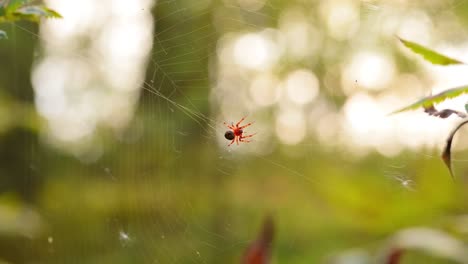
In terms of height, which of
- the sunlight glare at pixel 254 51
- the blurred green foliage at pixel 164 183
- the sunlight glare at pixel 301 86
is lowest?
the blurred green foliage at pixel 164 183


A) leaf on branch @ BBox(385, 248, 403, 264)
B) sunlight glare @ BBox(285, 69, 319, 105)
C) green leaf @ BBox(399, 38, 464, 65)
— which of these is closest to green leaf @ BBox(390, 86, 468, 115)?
green leaf @ BBox(399, 38, 464, 65)

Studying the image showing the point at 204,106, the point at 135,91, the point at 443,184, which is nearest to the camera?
the point at 443,184

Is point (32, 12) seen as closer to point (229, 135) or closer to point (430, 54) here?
point (430, 54)

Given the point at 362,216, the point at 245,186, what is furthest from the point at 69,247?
the point at 362,216

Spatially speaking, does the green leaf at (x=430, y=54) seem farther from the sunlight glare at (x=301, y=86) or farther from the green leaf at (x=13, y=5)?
the sunlight glare at (x=301, y=86)

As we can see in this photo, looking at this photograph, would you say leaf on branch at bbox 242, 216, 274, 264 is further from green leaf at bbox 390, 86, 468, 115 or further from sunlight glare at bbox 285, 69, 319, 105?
sunlight glare at bbox 285, 69, 319, 105

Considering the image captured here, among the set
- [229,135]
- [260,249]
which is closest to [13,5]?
[260,249]

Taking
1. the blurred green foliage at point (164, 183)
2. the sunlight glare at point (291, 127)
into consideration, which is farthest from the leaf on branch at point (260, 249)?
the sunlight glare at point (291, 127)

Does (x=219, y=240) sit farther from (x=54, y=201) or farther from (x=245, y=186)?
(x=54, y=201)

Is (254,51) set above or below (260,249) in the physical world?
above

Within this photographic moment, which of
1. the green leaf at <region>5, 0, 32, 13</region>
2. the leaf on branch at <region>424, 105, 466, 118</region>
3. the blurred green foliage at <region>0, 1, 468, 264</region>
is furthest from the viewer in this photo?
the blurred green foliage at <region>0, 1, 468, 264</region>

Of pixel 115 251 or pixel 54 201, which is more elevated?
pixel 54 201
